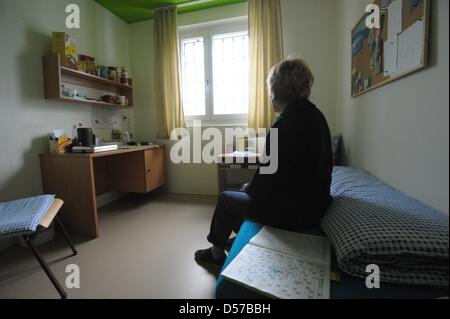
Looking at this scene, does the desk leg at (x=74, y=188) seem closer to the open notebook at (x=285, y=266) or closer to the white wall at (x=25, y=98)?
the white wall at (x=25, y=98)

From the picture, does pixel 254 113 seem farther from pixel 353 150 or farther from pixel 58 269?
pixel 58 269

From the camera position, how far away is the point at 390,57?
1224 mm

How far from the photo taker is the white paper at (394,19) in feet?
3.65

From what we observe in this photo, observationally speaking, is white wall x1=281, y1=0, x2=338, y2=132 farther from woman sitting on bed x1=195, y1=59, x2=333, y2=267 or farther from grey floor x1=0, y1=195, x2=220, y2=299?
grey floor x1=0, y1=195, x2=220, y2=299

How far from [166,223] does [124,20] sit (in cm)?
274

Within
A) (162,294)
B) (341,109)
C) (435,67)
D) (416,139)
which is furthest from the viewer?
(341,109)

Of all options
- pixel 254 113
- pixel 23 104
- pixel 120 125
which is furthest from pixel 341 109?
pixel 23 104

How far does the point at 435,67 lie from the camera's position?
86cm

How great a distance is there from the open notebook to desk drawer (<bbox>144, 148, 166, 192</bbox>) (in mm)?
1915

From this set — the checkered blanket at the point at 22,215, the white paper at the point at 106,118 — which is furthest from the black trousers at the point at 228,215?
the white paper at the point at 106,118

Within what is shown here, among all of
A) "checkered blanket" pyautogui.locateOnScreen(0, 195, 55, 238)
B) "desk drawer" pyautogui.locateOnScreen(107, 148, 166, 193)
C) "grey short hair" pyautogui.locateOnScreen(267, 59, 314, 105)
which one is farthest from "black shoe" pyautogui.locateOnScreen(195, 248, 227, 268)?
"desk drawer" pyautogui.locateOnScreen(107, 148, 166, 193)

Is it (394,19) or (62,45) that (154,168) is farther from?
(394,19)

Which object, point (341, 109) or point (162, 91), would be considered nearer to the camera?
point (341, 109)

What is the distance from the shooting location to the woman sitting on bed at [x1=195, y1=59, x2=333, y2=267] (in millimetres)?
1069
